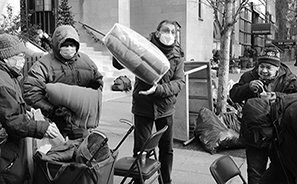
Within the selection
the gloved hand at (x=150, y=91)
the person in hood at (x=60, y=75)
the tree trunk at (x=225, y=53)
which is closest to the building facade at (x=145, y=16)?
the tree trunk at (x=225, y=53)

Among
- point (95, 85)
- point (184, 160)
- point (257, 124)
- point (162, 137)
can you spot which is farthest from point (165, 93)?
point (184, 160)

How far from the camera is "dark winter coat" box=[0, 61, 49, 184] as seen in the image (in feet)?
7.42

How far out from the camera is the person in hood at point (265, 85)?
120 inches

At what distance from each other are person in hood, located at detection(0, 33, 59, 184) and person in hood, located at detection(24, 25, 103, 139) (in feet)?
1.40

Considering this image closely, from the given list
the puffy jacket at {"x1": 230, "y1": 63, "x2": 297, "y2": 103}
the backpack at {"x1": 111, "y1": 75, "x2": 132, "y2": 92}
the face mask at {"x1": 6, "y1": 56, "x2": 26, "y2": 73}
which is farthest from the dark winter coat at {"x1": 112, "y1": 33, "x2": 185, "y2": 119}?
the backpack at {"x1": 111, "y1": 75, "x2": 132, "y2": 92}

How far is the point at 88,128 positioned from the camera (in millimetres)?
3018

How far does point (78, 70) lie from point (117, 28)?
1.72 ft

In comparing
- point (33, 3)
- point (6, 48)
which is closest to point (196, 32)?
point (33, 3)

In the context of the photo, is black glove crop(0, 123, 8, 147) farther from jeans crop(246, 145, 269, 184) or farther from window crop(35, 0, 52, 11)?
window crop(35, 0, 52, 11)

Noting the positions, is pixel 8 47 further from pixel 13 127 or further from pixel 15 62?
pixel 13 127

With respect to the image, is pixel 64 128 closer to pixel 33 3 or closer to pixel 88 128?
pixel 88 128

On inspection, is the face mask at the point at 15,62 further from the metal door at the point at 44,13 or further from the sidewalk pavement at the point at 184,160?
the metal door at the point at 44,13

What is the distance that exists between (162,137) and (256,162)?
3.22 feet

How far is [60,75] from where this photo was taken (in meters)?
3.05
